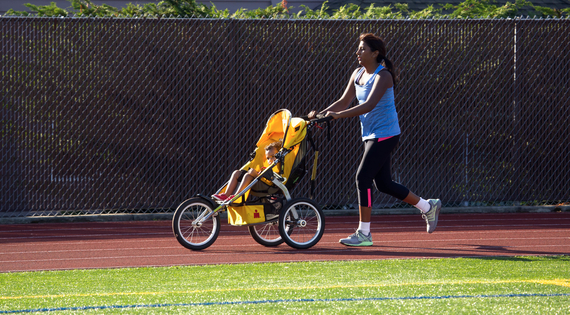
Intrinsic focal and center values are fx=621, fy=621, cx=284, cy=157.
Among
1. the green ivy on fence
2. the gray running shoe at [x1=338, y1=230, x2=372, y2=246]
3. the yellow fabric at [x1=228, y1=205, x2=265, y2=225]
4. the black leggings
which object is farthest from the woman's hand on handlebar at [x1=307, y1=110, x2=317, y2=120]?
the green ivy on fence

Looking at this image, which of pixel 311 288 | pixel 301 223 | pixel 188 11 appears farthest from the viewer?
pixel 188 11

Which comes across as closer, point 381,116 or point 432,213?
point 381,116

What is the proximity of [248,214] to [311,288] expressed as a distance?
1909 mm

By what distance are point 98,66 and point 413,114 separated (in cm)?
452

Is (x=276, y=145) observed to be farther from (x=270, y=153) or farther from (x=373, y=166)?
(x=373, y=166)

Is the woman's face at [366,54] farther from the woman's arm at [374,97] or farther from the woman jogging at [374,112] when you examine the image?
the woman's arm at [374,97]

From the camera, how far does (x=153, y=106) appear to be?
8680 millimetres

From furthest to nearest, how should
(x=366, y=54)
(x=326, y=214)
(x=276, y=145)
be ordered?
(x=326, y=214) → (x=276, y=145) → (x=366, y=54)

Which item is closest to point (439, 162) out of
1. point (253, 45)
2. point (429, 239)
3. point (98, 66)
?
point (429, 239)

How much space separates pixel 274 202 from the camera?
6.51 meters

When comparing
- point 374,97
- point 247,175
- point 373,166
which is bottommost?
point 247,175

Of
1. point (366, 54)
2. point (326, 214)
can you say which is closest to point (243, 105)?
point (326, 214)

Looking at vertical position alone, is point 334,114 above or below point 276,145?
above

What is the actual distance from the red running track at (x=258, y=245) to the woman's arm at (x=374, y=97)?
139 cm
